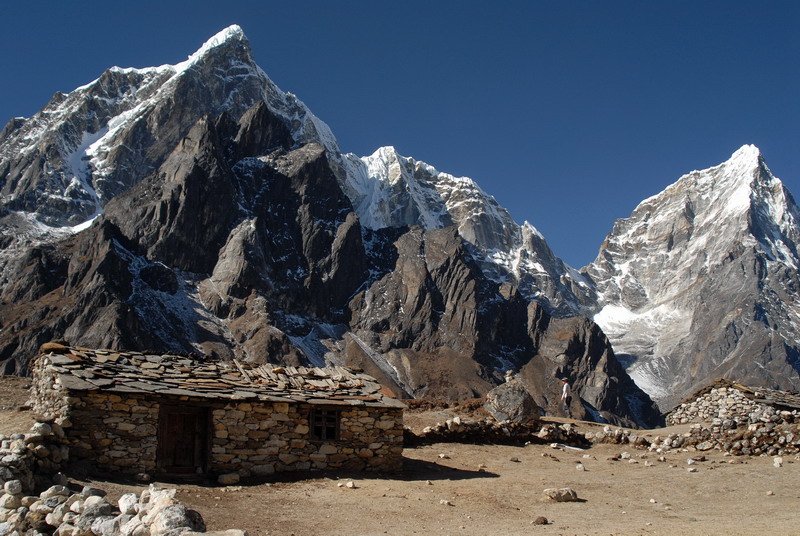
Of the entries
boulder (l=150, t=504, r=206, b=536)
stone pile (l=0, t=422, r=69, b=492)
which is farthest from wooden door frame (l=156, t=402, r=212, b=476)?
boulder (l=150, t=504, r=206, b=536)

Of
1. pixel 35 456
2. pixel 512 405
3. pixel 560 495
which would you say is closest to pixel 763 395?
pixel 512 405

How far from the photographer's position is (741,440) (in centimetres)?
2839

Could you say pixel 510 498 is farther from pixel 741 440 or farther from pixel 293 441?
pixel 741 440

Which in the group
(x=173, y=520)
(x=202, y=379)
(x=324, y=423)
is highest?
(x=202, y=379)

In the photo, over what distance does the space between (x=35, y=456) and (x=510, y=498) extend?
11.0 m

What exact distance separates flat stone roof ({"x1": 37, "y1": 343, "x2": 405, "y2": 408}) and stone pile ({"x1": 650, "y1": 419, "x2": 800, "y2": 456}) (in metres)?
11.7

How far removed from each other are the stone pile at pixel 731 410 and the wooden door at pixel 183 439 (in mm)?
18752

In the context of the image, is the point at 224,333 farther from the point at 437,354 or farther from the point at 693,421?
the point at 693,421

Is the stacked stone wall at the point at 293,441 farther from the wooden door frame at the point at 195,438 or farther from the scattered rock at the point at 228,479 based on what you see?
the scattered rock at the point at 228,479

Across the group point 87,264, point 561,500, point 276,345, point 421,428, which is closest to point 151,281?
point 87,264

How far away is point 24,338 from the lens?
463ft

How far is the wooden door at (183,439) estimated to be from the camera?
2158 centimetres

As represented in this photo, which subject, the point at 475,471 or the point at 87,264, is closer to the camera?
the point at 475,471

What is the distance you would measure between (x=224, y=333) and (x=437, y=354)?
5216 centimetres
